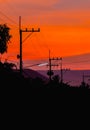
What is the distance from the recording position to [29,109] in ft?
89.9

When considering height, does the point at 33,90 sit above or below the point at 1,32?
below

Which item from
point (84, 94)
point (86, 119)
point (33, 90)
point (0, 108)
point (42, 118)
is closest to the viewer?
point (0, 108)

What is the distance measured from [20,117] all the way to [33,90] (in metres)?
6.64

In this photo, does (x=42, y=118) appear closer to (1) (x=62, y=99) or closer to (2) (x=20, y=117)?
(2) (x=20, y=117)

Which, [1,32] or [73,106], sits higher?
[1,32]

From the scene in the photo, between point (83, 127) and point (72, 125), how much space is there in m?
0.60

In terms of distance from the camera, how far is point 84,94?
47.0m

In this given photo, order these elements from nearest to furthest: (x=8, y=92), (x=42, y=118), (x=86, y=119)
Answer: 1. (x=8, y=92)
2. (x=42, y=118)
3. (x=86, y=119)

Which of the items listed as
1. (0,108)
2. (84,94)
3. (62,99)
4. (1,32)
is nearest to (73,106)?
(62,99)

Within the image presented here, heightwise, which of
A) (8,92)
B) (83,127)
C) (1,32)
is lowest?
(83,127)

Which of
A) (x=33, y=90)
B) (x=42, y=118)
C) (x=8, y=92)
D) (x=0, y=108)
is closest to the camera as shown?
(x=0, y=108)

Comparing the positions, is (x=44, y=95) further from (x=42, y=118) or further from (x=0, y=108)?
(x=0, y=108)

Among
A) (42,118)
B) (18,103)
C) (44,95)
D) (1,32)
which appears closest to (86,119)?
(44,95)

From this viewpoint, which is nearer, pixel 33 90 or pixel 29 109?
pixel 29 109
